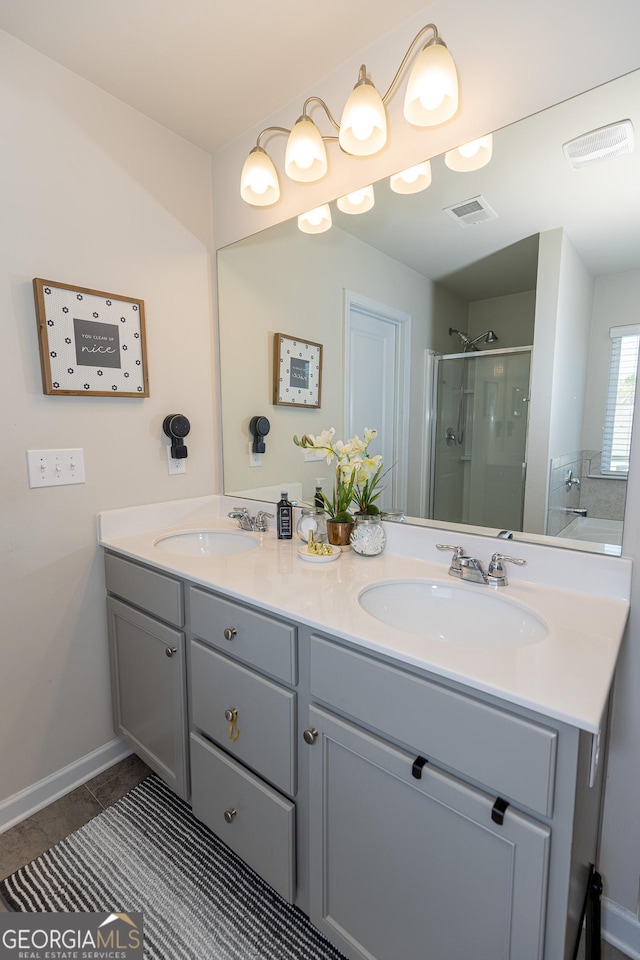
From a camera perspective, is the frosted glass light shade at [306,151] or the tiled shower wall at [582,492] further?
the frosted glass light shade at [306,151]

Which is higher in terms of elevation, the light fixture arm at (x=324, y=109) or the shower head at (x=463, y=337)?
the light fixture arm at (x=324, y=109)

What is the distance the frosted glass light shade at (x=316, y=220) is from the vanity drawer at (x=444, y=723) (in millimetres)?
1405

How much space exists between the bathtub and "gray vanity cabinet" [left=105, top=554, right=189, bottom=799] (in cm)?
113

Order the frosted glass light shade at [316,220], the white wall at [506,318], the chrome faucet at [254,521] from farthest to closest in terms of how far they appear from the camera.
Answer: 1. the chrome faucet at [254,521]
2. the frosted glass light shade at [316,220]
3. the white wall at [506,318]

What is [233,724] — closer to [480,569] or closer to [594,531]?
[480,569]

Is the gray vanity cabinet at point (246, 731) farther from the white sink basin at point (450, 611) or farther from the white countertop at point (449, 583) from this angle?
the white sink basin at point (450, 611)

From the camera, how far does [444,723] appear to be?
78cm

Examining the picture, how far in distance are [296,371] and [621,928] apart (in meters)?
1.92

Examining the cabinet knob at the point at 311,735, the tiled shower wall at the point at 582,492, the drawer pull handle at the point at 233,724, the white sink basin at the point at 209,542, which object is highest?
the tiled shower wall at the point at 582,492

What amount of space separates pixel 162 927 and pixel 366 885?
633 millimetres

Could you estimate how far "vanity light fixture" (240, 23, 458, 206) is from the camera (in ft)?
3.50

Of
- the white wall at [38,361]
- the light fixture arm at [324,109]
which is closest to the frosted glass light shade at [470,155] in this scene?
the light fixture arm at [324,109]

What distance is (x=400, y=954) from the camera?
0.89 m

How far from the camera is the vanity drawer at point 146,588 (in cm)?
133
